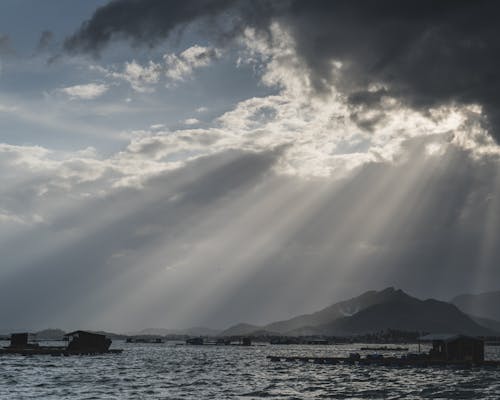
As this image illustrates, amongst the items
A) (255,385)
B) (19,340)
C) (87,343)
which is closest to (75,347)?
(87,343)

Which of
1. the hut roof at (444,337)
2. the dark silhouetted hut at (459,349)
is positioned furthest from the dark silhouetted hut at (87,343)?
the dark silhouetted hut at (459,349)

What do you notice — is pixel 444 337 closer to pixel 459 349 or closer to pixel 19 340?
pixel 459 349

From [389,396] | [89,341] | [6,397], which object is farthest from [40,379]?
[89,341]

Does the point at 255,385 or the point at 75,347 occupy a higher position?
the point at 75,347

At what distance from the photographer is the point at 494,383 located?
278ft

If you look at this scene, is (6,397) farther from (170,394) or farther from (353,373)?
(353,373)

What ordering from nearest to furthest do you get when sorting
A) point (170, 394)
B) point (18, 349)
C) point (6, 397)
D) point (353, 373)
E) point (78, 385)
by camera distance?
point (6, 397) < point (170, 394) < point (78, 385) < point (353, 373) < point (18, 349)

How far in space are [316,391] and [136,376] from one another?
3551cm

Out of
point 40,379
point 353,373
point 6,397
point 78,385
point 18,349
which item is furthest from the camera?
point 18,349

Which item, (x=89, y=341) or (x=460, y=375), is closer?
(x=460, y=375)

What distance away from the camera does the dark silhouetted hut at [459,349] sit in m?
117

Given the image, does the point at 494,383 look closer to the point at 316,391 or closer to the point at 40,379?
the point at 316,391

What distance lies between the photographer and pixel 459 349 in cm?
11762

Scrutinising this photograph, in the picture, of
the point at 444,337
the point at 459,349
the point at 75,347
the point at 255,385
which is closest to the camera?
the point at 255,385
